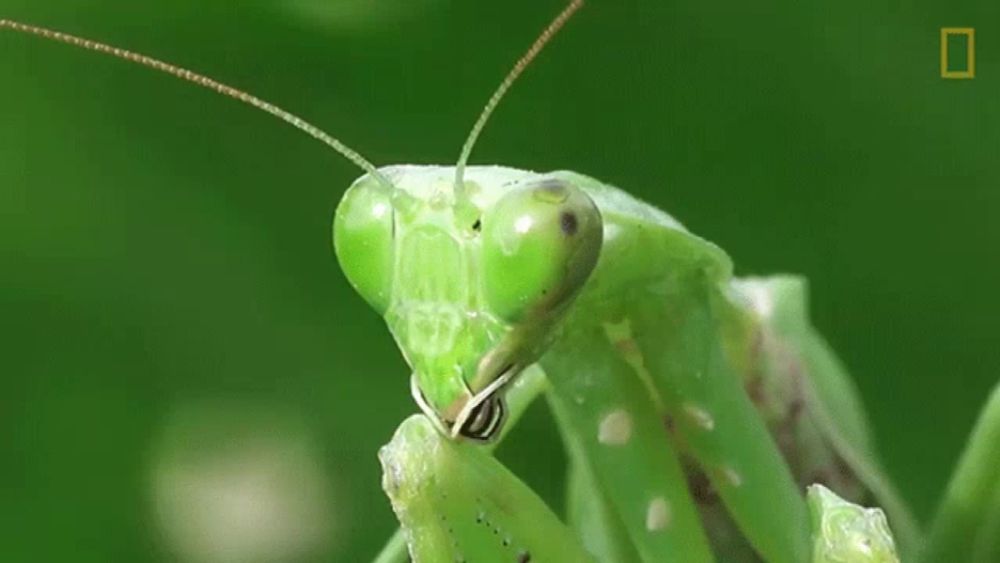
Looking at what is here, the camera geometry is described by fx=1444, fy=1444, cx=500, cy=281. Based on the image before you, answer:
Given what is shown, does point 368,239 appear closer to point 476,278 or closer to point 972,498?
point 476,278

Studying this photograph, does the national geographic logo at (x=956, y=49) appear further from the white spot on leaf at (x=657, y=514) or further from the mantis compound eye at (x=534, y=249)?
the mantis compound eye at (x=534, y=249)

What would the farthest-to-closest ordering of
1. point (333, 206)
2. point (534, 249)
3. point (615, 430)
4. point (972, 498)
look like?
point (333, 206) < point (972, 498) < point (615, 430) < point (534, 249)

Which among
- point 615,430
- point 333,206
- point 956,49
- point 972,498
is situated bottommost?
point 972,498

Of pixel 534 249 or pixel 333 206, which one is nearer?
pixel 534 249

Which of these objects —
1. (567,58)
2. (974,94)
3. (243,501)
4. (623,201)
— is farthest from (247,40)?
(623,201)

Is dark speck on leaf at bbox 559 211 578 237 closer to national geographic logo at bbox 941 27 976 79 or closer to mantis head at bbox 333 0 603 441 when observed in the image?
mantis head at bbox 333 0 603 441

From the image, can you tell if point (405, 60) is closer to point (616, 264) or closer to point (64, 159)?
point (64, 159)

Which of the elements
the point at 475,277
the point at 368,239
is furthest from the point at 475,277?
the point at 368,239
